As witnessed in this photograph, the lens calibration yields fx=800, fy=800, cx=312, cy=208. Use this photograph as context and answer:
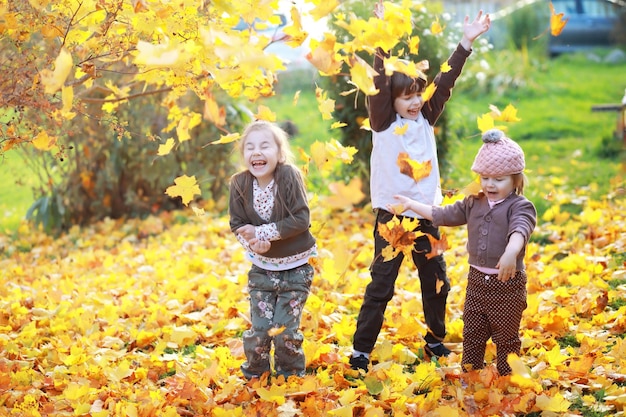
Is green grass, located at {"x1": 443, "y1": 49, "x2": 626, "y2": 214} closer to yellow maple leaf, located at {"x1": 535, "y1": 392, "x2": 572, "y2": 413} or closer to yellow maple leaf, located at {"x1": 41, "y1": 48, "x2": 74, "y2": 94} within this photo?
yellow maple leaf, located at {"x1": 535, "y1": 392, "x2": 572, "y2": 413}

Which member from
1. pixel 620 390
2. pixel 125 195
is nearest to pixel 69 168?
pixel 125 195

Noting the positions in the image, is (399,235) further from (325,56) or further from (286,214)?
(325,56)

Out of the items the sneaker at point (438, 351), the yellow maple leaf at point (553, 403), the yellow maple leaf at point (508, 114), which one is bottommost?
the sneaker at point (438, 351)

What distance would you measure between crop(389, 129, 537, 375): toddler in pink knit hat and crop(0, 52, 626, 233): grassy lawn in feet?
3.62

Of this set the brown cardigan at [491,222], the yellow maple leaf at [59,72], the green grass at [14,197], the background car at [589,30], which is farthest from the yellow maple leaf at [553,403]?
the background car at [589,30]

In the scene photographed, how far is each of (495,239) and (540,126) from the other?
271 inches

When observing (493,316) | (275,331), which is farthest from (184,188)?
(493,316)

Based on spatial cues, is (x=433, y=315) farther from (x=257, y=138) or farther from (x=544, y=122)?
(x=544, y=122)

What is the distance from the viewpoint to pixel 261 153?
3.20m

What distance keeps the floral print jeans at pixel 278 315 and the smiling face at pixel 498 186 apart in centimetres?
80

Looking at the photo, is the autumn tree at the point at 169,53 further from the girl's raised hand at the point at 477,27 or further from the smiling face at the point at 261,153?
the girl's raised hand at the point at 477,27

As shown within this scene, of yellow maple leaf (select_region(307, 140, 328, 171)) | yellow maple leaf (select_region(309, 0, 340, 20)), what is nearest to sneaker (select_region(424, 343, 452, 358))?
yellow maple leaf (select_region(307, 140, 328, 171))

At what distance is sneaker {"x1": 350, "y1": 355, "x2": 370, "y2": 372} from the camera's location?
11.2ft

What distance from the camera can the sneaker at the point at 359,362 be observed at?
340cm
